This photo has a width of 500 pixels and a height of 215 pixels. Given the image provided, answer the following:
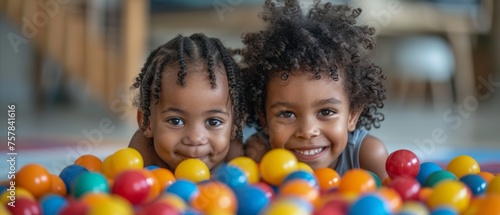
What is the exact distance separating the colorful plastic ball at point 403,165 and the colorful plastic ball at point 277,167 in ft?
0.71

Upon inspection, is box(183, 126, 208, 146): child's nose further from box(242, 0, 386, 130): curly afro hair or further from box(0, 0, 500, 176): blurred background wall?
box(0, 0, 500, 176): blurred background wall

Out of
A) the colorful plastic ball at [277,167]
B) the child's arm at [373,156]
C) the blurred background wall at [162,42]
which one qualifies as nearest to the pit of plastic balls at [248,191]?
the colorful plastic ball at [277,167]

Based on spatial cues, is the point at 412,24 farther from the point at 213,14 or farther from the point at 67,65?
the point at 67,65

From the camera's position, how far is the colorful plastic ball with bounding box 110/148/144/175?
100cm

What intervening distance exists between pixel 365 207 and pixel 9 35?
2.98m

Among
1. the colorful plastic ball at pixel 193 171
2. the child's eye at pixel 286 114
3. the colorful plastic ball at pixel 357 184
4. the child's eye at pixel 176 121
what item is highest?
the child's eye at pixel 286 114

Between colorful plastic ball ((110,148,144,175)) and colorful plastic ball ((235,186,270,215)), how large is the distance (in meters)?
0.31

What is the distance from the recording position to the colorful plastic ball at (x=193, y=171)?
97 centimetres

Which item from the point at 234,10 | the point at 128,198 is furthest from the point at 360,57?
the point at 234,10

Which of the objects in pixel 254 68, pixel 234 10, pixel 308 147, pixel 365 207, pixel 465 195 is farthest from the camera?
pixel 234 10

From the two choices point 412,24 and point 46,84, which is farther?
point 46,84

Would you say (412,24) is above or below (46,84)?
above

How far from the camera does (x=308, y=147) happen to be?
1.15 meters

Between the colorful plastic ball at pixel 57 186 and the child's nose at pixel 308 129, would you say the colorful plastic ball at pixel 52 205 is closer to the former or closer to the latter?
the colorful plastic ball at pixel 57 186
